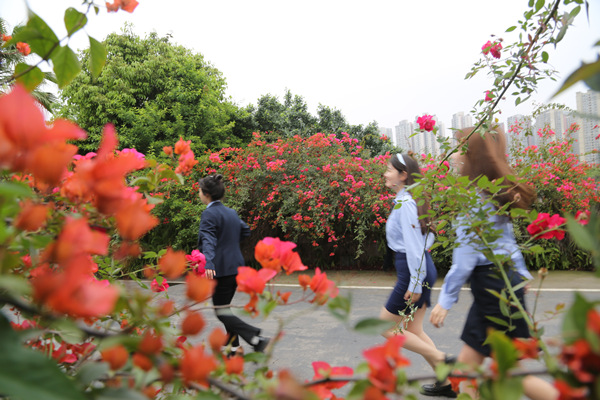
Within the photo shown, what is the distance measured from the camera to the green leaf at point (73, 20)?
0.69m

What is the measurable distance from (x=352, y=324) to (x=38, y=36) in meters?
3.49

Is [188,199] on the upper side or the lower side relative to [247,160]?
lower

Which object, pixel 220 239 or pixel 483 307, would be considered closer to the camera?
pixel 483 307

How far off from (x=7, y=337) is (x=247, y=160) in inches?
314

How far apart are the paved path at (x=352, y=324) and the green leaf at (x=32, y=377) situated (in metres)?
1.86

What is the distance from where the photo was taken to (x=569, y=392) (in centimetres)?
34

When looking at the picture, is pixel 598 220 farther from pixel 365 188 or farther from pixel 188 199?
pixel 188 199

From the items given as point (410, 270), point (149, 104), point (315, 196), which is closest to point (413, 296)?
point (410, 270)

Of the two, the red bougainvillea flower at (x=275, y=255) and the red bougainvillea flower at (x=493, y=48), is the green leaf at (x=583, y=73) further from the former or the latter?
the red bougainvillea flower at (x=493, y=48)

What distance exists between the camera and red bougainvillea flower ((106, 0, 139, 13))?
2.67 feet

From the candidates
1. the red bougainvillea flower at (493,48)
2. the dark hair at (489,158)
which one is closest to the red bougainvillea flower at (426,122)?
the dark hair at (489,158)

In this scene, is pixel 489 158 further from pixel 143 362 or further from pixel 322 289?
pixel 143 362

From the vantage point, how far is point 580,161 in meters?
7.21

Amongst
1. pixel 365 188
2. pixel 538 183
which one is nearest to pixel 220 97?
pixel 365 188
